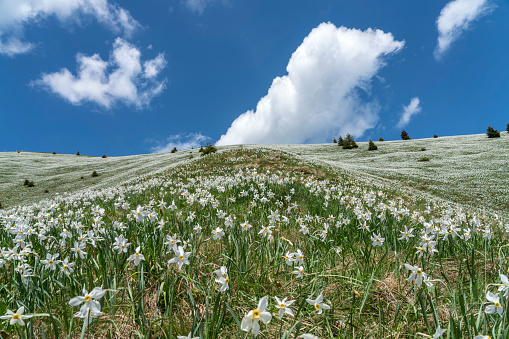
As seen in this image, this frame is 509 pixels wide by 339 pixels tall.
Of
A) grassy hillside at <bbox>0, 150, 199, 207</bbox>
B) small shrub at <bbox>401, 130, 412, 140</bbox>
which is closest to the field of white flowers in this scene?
grassy hillside at <bbox>0, 150, 199, 207</bbox>

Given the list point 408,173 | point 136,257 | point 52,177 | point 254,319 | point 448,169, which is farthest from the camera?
point 52,177

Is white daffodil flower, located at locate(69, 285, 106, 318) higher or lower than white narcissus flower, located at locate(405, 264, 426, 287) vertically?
higher

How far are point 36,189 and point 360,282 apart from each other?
45.1 metres

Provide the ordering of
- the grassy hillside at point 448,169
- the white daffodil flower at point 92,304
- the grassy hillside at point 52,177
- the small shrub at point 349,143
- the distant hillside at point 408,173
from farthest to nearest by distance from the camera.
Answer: the small shrub at point 349,143, the grassy hillside at point 52,177, the distant hillside at point 408,173, the grassy hillside at point 448,169, the white daffodil flower at point 92,304

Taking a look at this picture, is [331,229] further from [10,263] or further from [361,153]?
[361,153]

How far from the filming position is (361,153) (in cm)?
5416

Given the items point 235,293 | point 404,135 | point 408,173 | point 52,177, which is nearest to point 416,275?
point 235,293

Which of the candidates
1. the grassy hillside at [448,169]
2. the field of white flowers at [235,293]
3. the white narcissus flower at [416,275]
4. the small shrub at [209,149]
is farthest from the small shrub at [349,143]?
the white narcissus flower at [416,275]

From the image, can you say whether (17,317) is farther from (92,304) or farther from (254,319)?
(254,319)

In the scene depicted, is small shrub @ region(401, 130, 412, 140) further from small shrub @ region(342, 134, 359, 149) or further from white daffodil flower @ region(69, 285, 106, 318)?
white daffodil flower @ region(69, 285, 106, 318)

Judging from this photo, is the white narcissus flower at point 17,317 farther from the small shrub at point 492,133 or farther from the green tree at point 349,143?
the small shrub at point 492,133

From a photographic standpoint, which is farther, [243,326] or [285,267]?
[285,267]

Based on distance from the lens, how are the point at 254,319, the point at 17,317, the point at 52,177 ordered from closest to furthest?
the point at 254,319
the point at 17,317
the point at 52,177

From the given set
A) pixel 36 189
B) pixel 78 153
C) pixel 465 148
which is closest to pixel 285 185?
pixel 36 189
